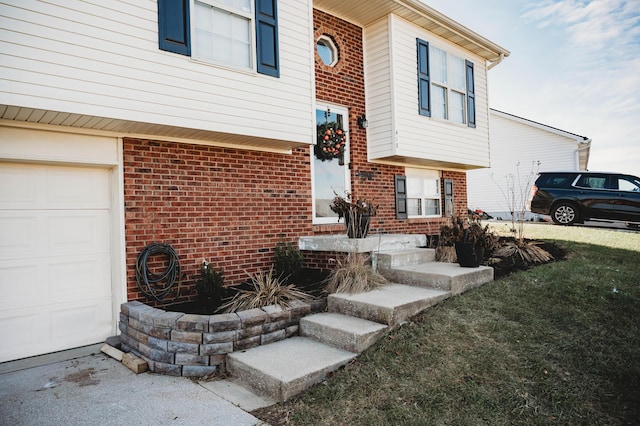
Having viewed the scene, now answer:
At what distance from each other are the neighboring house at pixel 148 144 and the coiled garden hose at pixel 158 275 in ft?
0.37

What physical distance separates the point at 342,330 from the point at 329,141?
12.6 feet

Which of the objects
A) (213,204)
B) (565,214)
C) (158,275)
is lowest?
(158,275)

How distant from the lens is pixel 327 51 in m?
7.41

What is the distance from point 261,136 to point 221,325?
261cm

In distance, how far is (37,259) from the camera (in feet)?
14.1

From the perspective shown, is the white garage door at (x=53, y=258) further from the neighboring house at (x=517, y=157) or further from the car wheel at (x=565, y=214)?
the neighboring house at (x=517, y=157)

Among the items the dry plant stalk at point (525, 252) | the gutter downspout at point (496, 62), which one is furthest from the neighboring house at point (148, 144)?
the gutter downspout at point (496, 62)

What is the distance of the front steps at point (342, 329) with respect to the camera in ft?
10.8

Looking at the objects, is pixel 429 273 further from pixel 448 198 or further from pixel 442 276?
pixel 448 198

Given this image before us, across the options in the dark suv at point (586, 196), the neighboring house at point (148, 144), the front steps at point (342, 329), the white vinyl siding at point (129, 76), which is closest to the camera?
the front steps at point (342, 329)

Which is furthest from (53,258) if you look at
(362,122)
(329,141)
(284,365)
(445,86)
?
(445,86)

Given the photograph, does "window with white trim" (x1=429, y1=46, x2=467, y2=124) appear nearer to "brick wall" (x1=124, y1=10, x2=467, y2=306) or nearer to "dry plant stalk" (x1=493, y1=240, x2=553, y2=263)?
"brick wall" (x1=124, y1=10, x2=467, y2=306)

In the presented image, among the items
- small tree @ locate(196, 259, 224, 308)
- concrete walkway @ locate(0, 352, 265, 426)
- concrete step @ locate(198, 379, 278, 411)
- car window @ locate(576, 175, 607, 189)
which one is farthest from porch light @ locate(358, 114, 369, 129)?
car window @ locate(576, 175, 607, 189)

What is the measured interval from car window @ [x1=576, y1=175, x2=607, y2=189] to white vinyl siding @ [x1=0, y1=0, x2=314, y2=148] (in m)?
10.2
